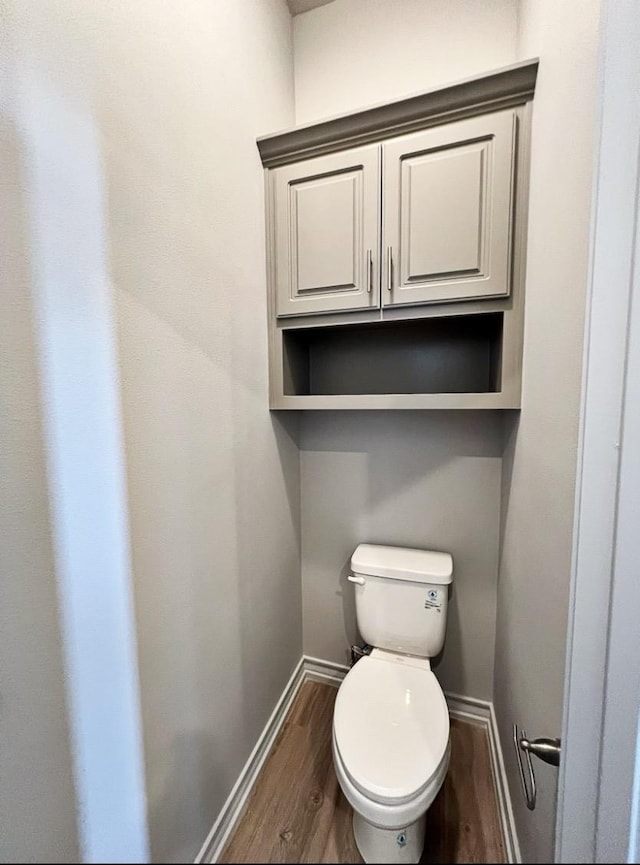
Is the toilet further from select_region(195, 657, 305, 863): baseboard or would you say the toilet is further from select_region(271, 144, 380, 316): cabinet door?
select_region(271, 144, 380, 316): cabinet door

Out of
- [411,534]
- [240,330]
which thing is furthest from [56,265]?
[411,534]

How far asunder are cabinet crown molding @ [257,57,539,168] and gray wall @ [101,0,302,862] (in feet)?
0.43

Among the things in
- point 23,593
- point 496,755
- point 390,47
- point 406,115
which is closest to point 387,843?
point 496,755

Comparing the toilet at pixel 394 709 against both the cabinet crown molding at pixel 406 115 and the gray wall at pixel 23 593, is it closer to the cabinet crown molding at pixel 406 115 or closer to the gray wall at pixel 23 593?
the gray wall at pixel 23 593

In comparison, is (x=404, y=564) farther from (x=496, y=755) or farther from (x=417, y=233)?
(x=417, y=233)

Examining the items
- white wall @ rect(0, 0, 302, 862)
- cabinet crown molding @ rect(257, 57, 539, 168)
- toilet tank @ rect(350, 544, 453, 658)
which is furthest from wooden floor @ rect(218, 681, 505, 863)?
cabinet crown molding @ rect(257, 57, 539, 168)

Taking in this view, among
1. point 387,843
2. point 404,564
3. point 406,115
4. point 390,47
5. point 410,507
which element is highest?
point 390,47

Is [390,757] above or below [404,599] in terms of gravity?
below

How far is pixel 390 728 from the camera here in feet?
3.37

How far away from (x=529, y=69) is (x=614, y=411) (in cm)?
109

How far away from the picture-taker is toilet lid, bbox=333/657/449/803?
2.93ft

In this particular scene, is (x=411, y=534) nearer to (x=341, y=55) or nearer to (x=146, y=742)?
(x=146, y=742)

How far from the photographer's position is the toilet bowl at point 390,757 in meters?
0.87

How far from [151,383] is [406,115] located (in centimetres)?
111
